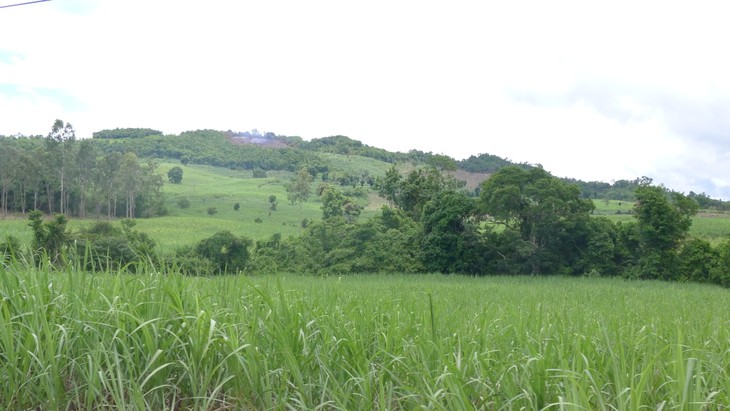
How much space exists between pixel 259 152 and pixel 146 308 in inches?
3500

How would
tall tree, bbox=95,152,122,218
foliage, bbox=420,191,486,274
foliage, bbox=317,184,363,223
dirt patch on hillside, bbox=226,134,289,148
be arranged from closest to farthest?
foliage, bbox=420,191,486,274 → foliage, bbox=317,184,363,223 → tall tree, bbox=95,152,122,218 → dirt patch on hillside, bbox=226,134,289,148

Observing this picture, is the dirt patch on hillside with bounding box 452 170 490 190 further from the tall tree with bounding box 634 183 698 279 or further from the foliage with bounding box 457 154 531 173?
the tall tree with bounding box 634 183 698 279

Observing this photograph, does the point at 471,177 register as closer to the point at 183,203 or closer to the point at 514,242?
the point at 514,242

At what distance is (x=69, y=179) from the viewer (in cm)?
4522

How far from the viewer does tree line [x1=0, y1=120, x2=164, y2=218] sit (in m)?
42.7

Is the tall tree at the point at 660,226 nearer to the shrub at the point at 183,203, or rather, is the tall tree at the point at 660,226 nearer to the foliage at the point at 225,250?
the foliage at the point at 225,250

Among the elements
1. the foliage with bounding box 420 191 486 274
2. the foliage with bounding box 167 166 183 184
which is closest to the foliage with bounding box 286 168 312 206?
the foliage with bounding box 167 166 183 184

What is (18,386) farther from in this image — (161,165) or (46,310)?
(161,165)

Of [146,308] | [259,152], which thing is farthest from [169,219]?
[146,308]

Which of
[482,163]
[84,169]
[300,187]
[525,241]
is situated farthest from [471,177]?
[84,169]

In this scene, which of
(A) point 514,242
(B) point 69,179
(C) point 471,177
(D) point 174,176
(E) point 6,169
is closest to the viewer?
(A) point 514,242

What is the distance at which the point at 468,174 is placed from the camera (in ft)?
164

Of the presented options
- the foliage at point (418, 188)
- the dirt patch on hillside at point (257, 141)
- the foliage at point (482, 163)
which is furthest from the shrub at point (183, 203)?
the dirt patch on hillside at point (257, 141)

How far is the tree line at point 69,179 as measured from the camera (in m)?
42.7
